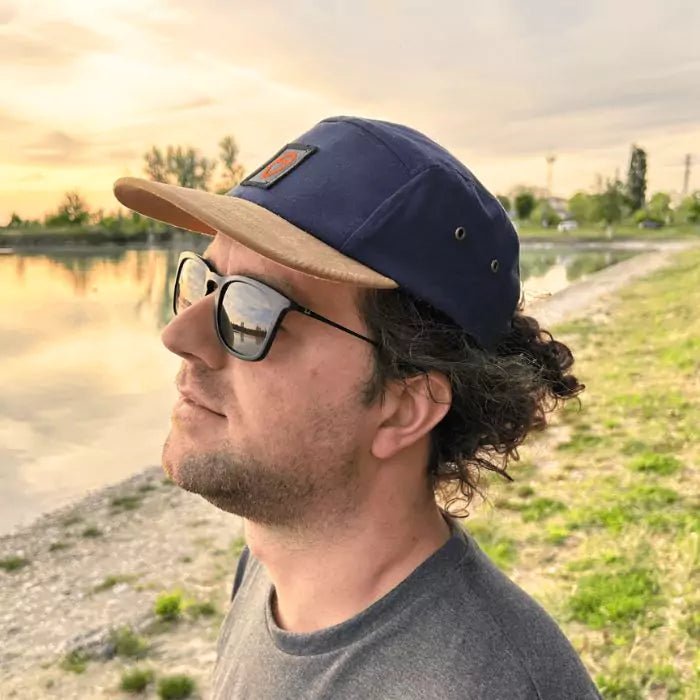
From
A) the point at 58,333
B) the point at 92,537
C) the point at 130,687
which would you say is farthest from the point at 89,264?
the point at 130,687

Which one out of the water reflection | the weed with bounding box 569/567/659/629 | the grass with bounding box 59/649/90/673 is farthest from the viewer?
the water reflection

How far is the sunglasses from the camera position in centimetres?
126

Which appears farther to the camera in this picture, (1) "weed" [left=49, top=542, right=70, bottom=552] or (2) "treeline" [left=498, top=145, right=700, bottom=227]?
(2) "treeline" [left=498, top=145, right=700, bottom=227]

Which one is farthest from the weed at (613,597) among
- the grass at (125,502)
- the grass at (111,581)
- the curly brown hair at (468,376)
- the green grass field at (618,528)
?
the grass at (125,502)

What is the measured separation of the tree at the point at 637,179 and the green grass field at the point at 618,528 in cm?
7566

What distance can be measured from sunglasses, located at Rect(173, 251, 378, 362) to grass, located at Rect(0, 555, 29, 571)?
4.70 metres

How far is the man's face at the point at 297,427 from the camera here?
4.08 ft

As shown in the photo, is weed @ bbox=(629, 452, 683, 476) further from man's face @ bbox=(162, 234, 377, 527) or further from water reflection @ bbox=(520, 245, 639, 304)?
water reflection @ bbox=(520, 245, 639, 304)

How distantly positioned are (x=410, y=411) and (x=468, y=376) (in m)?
0.13

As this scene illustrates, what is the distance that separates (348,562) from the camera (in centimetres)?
125

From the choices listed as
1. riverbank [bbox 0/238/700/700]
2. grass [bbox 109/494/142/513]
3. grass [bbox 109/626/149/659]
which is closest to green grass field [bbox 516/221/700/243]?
grass [bbox 109/494/142/513]

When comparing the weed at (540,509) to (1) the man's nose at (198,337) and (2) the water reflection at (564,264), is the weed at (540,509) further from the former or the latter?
(2) the water reflection at (564,264)

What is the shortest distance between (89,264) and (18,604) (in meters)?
36.7

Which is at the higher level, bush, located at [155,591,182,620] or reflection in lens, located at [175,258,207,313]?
reflection in lens, located at [175,258,207,313]
